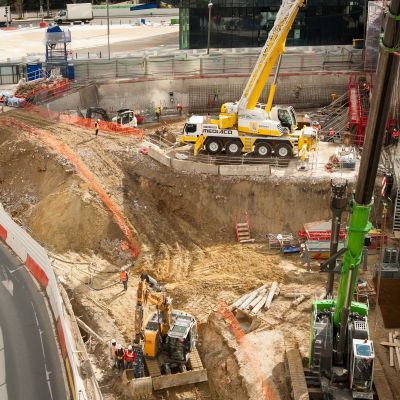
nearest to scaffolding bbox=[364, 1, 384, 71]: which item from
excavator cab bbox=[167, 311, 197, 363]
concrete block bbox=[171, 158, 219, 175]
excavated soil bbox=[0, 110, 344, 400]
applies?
excavated soil bbox=[0, 110, 344, 400]

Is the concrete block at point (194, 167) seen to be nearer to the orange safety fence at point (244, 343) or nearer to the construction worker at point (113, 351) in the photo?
the orange safety fence at point (244, 343)

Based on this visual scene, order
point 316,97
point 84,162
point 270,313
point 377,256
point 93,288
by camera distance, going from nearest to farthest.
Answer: point 270,313
point 93,288
point 377,256
point 84,162
point 316,97

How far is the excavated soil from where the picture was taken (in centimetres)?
2694

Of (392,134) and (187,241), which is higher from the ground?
(392,134)

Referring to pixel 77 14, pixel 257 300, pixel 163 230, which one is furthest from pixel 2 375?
pixel 77 14

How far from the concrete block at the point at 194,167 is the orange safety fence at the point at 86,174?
428 centimetres

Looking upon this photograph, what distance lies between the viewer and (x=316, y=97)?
49844mm

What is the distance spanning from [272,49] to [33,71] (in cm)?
2210

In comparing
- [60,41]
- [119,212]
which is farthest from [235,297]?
[60,41]

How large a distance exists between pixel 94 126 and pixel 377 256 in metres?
18.9

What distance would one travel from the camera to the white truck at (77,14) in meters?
80.0

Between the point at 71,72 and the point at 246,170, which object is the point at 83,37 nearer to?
the point at 71,72

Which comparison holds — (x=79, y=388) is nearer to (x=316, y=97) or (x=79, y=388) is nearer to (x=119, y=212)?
(x=119, y=212)

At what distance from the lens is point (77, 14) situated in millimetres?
80250
